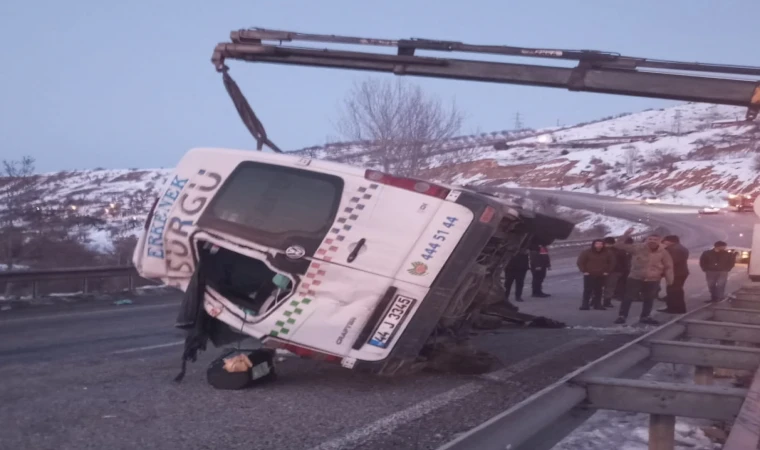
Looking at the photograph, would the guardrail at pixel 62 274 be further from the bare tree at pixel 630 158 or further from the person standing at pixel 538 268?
the bare tree at pixel 630 158

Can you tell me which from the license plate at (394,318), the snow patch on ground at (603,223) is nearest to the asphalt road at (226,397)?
the license plate at (394,318)

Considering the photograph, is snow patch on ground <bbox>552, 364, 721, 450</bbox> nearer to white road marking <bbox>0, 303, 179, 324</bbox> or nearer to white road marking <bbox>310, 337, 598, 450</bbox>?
white road marking <bbox>310, 337, 598, 450</bbox>

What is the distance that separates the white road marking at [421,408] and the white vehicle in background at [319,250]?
424 mm

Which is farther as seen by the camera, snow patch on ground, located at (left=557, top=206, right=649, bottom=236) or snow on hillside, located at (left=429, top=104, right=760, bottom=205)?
snow on hillside, located at (left=429, top=104, right=760, bottom=205)

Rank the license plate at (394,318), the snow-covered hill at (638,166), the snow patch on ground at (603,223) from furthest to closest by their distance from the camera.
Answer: the snow-covered hill at (638,166) → the snow patch on ground at (603,223) → the license plate at (394,318)

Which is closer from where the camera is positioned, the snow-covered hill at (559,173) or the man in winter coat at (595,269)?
the man in winter coat at (595,269)

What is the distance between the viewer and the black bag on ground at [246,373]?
7.05 m

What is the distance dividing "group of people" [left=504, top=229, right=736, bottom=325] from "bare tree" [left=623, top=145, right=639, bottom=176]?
7965 cm

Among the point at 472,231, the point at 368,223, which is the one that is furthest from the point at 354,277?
the point at 472,231

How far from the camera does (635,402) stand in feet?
12.0

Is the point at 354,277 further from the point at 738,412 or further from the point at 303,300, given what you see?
the point at 738,412

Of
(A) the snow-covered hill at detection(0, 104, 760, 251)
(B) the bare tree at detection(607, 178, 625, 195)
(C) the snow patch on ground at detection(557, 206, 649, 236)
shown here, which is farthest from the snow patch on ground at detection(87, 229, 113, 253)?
A: (B) the bare tree at detection(607, 178, 625, 195)

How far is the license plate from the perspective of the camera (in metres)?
6.71

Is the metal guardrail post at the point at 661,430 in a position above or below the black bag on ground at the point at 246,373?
above
